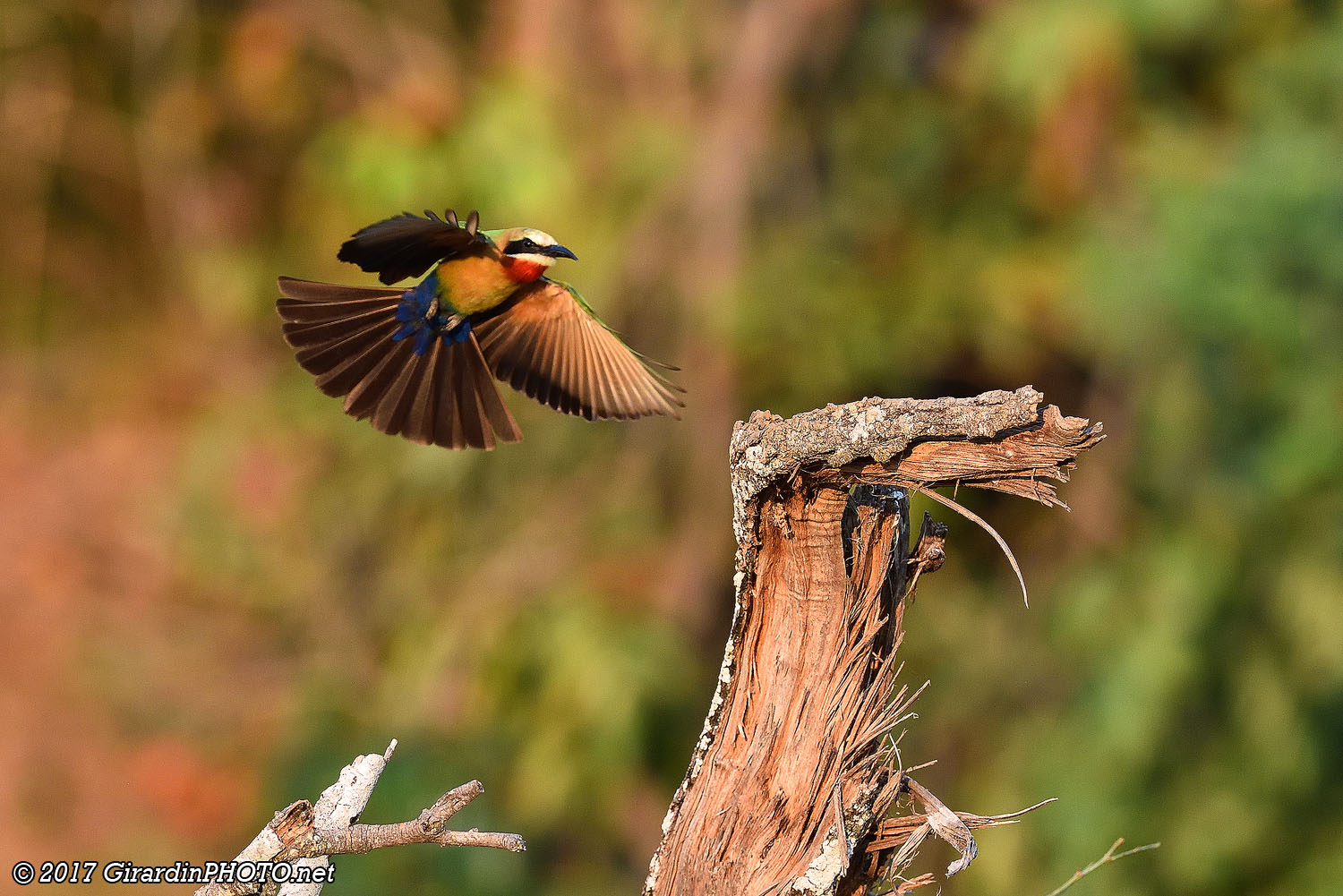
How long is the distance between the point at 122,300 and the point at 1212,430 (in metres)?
6.99

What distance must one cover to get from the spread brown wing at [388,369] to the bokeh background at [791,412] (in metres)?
3.72

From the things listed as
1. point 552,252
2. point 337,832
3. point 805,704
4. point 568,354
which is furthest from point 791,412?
point 337,832

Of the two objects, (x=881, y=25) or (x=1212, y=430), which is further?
(x=881, y=25)

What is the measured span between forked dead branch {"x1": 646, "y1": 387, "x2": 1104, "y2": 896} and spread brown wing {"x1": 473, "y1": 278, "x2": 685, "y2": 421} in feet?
3.07

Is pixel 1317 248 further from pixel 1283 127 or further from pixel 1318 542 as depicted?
pixel 1318 542

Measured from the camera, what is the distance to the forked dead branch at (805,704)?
72.1 inches

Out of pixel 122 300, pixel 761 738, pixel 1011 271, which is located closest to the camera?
pixel 761 738

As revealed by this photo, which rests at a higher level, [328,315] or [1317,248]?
[1317,248]

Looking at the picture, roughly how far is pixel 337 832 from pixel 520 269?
132cm

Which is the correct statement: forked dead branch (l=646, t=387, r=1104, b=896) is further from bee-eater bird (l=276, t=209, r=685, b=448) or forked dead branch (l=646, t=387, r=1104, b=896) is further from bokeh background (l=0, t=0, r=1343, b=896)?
bokeh background (l=0, t=0, r=1343, b=896)

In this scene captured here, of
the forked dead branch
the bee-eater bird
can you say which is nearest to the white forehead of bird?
the bee-eater bird

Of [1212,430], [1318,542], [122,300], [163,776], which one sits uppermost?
[122,300]

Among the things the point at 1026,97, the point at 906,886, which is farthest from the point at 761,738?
the point at 1026,97

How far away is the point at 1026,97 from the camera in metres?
7.00
